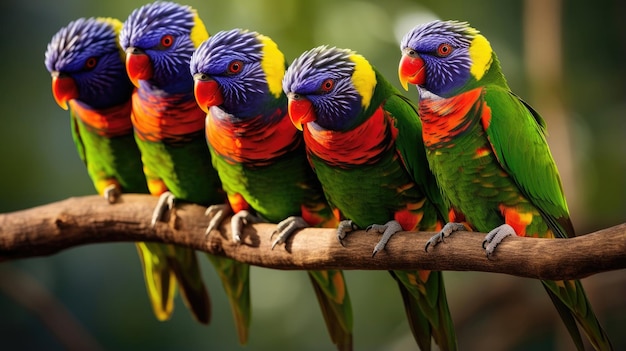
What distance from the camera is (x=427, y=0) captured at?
4.41 meters

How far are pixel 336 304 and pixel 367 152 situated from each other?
670 millimetres

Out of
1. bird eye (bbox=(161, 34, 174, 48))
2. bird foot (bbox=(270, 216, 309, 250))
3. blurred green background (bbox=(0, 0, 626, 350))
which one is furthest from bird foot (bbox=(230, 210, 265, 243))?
blurred green background (bbox=(0, 0, 626, 350))

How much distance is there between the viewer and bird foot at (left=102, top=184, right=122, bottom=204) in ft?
8.36

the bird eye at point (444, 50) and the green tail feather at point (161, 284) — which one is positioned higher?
the bird eye at point (444, 50)

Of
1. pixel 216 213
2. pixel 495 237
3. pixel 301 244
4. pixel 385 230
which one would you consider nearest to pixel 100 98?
pixel 216 213

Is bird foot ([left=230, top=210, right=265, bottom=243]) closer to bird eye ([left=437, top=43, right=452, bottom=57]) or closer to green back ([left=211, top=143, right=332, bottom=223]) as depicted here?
green back ([left=211, top=143, right=332, bottom=223])

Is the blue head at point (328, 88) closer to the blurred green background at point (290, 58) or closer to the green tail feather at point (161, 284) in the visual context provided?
the green tail feather at point (161, 284)

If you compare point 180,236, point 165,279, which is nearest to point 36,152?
point 165,279

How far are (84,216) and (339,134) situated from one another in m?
1.18

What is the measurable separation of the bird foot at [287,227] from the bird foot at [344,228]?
0.19 metres

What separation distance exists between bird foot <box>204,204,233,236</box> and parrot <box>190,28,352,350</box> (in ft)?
0.05

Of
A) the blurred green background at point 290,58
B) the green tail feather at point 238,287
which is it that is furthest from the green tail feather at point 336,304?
the blurred green background at point 290,58

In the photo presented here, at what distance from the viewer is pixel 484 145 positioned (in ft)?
5.90

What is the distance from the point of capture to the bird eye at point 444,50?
5.70ft
